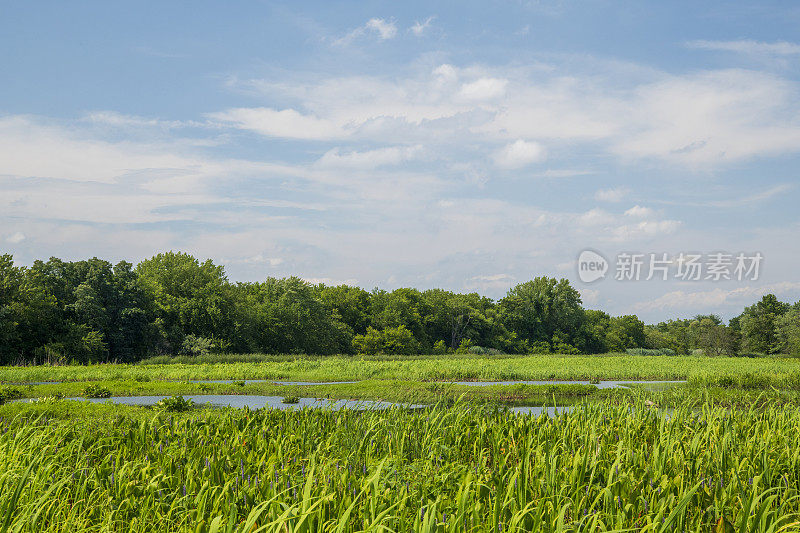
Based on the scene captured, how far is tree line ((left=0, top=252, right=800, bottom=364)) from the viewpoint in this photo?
3997cm

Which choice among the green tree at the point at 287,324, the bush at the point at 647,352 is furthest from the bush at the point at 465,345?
the bush at the point at 647,352

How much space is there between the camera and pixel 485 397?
724 inches

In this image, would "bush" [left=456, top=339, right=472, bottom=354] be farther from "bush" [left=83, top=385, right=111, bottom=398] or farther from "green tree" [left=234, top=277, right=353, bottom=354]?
"bush" [left=83, top=385, right=111, bottom=398]

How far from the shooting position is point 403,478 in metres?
4.75

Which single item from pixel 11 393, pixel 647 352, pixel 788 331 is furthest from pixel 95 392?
pixel 788 331

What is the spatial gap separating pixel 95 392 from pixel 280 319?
124 ft

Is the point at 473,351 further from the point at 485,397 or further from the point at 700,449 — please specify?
the point at 700,449

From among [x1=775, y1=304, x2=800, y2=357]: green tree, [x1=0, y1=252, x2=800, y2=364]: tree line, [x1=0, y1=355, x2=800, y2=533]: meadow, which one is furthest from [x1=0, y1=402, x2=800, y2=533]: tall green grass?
[x1=775, y1=304, x2=800, y2=357]: green tree

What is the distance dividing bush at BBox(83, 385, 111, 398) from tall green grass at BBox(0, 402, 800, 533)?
37.2 feet

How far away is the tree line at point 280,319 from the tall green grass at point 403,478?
37.5 m

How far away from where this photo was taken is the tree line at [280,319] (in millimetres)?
39969

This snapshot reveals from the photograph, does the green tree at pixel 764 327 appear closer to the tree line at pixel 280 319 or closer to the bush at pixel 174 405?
the tree line at pixel 280 319

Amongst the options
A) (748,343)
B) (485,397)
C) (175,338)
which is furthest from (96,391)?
(748,343)

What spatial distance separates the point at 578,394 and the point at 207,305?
38.5m
